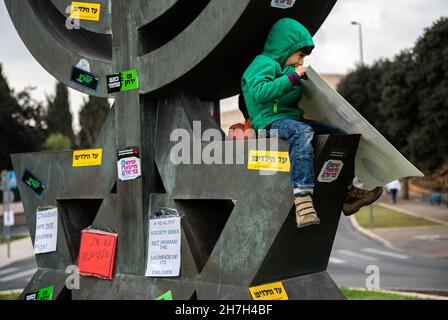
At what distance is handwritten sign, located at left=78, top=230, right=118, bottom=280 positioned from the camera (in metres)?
5.27

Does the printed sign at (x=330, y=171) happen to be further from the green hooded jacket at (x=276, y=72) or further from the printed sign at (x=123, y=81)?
the printed sign at (x=123, y=81)

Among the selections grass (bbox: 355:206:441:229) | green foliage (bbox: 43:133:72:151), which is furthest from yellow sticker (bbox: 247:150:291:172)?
green foliage (bbox: 43:133:72:151)

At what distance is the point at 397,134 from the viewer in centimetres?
2609

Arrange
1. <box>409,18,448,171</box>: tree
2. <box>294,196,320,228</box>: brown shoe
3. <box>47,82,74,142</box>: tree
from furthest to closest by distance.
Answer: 1. <box>47,82,74,142</box>: tree
2. <box>409,18,448,171</box>: tree
3. <box>294,196,320,228</box>: brown shoe

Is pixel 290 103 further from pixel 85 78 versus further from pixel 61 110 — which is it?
pixel 61 110

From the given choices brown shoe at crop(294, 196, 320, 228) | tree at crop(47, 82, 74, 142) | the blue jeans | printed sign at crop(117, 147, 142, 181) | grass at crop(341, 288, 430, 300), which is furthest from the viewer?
tree at crop(47, 82, 74, 142)

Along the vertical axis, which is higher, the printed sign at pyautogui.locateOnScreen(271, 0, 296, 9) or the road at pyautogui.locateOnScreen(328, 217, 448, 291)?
the printed sign at pyautogui.locateOnScreen(271, 0, 296, 9)

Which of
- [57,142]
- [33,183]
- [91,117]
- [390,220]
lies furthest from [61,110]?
[33,183]

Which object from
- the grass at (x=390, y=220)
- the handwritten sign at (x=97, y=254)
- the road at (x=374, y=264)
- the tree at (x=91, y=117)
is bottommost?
the road at (x=374, y=264)

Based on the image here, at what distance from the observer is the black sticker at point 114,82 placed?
5246 mm

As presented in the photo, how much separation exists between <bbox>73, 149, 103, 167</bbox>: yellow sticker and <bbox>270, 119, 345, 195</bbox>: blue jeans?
1.84 m

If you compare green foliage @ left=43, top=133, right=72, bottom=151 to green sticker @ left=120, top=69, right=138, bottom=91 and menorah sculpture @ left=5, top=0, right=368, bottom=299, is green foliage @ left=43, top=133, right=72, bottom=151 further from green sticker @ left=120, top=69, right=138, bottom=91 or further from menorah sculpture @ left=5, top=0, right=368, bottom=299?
green sticker @ left=120, top=69, right=138, bottom=91

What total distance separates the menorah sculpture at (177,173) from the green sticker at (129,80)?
52 mm

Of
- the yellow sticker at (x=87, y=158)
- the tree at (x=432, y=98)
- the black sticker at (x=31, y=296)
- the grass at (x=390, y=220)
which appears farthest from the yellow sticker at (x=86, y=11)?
the grass at (x=390, y=220)
